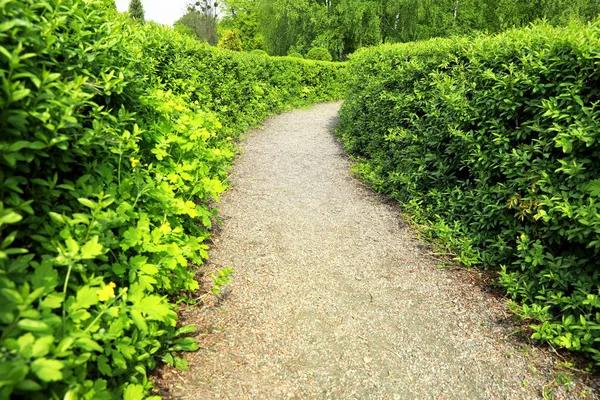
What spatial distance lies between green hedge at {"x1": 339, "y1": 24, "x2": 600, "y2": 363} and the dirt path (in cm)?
39

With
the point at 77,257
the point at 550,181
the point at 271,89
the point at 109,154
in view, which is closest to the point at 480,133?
the point at 550,181

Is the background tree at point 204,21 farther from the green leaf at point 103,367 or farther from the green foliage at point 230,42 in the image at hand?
the green leaf at point 103,367

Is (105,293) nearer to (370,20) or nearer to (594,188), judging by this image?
(594,188)

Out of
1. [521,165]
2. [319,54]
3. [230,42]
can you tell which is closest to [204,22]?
[230,42]

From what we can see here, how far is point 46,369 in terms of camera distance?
119cm

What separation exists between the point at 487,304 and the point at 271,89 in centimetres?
1131

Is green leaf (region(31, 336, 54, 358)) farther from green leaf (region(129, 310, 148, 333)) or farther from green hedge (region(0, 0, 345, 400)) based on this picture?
green leaf (region(129, 310, 148, 333))

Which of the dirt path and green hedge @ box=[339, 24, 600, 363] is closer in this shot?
the dirt path

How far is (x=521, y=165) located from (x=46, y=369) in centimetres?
395

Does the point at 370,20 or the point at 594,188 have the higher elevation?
the point at 370,20

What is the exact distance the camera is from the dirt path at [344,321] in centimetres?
256

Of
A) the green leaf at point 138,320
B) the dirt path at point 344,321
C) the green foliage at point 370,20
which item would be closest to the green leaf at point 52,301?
the green leaf at point 138,320

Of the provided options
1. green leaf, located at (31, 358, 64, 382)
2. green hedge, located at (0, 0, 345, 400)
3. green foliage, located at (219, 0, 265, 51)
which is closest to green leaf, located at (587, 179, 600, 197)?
green hedge, located at (0, 0, 345, 400)

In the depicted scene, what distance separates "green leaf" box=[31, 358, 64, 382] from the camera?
3.84 feet
